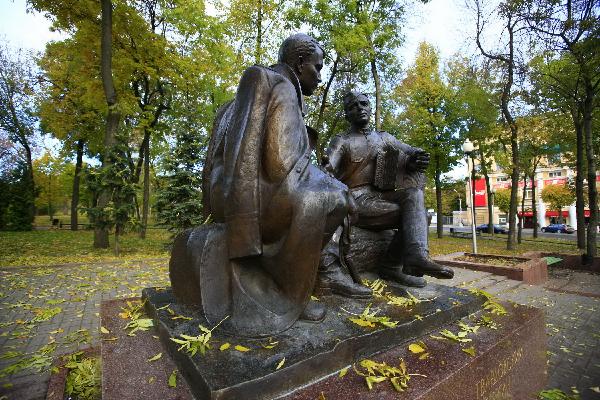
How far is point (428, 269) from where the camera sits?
2762mm

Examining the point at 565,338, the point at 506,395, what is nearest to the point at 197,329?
the point at 506,395

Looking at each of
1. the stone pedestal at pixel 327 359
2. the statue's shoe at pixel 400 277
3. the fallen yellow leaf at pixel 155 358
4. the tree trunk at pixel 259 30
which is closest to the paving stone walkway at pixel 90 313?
the stone pedestal at pixel 327 359

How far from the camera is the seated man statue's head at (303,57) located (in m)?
2.47

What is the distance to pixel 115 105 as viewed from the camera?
1265 centimetres

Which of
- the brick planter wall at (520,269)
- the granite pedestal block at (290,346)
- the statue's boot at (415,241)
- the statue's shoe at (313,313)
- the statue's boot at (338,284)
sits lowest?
the brick planter wall at (520,269)

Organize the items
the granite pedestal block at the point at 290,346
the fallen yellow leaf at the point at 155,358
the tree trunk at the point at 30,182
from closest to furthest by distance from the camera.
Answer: the granite pedestal block at the point at 290,346
the fallen yellow leaf at the point at 155,358
the tree trunk at the point at 30,182

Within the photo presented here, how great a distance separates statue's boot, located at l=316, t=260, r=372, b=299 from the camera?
270 centimetres

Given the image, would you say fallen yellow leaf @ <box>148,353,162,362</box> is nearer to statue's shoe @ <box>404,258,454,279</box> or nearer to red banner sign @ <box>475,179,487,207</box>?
statue's shoe @ <box>404,258,454,279</box>

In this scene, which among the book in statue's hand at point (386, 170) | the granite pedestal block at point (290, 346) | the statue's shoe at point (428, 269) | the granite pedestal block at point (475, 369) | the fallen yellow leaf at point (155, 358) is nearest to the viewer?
the granite pedestal block at point (290, 346)

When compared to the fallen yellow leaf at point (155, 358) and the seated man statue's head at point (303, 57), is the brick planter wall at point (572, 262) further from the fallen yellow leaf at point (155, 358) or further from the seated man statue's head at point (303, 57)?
the fallen yellow leaf at point (155, 358)

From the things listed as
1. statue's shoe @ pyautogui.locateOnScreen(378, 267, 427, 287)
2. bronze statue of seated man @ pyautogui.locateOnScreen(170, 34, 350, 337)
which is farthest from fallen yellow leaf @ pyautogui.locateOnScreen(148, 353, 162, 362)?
statue's shoe @ pyautogui.locateOnScreen(378, 267, 427, 287)

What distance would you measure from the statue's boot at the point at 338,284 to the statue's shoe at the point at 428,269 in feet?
1.46

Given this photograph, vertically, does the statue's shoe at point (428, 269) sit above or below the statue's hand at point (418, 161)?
below

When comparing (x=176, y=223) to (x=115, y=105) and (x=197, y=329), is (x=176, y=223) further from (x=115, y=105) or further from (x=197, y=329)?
(x=197, y=329)
